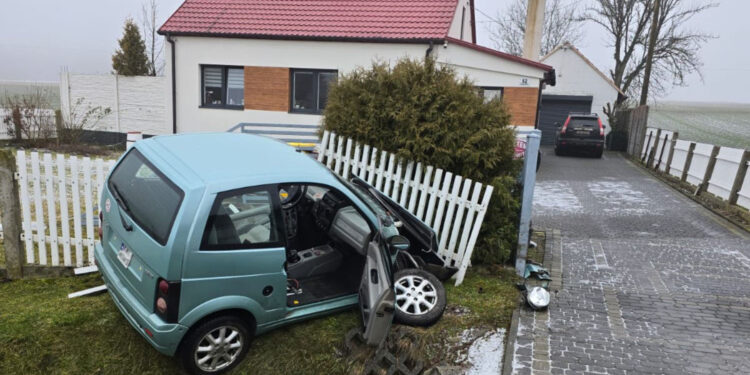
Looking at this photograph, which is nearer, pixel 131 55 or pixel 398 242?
pixel 398 242

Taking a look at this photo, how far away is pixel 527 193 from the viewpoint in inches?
225

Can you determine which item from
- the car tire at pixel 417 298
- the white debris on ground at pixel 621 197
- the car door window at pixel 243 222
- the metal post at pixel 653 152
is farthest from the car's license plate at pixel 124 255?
the metal post at pixel 653 152

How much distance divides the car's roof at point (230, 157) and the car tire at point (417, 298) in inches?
48.6

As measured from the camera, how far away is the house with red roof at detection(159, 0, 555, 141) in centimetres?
1504

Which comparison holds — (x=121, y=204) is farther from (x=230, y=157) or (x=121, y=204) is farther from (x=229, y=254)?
(x=229, y=254)

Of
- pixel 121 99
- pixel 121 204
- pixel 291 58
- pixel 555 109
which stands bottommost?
pixel 121 204

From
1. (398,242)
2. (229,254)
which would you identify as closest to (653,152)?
(398,242)

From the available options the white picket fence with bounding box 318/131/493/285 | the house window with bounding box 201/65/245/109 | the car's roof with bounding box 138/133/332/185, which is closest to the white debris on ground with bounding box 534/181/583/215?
the white picket fence with bounding box 318/131/493/285

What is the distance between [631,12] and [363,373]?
36672mm

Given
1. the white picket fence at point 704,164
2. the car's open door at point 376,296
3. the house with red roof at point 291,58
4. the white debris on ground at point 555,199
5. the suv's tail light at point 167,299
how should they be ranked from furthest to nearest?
the house with red roof at point 291,58 < the white picket fence at point 704,164 < the white debris on ground at point 555,199 < the car's open door at point 376,296 < the suv's tail light at point 167,299

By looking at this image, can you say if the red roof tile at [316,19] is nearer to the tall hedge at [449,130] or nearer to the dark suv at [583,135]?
the dark suv at [583,135]

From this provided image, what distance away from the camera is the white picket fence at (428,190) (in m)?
5.34

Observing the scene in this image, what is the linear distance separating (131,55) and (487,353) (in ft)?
66.7

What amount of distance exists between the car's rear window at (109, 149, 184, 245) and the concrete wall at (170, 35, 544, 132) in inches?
441
